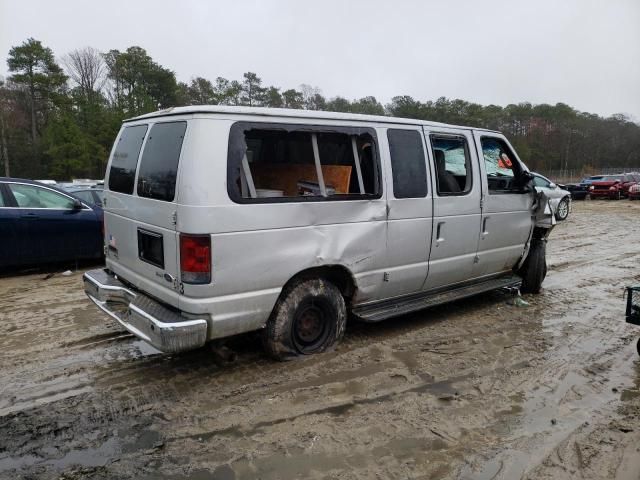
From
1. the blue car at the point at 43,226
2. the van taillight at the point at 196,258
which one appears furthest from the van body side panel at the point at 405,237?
the blue car at the point at 43,226

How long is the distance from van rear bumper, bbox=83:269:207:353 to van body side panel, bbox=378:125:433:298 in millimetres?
2008

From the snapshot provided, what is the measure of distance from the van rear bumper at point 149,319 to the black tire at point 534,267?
4714 mm

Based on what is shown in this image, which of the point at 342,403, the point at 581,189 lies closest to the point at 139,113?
the point at 581,189

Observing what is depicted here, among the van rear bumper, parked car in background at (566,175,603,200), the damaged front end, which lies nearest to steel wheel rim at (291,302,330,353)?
the van rear bumper

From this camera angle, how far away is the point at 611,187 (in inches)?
1012

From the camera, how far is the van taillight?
134 inches

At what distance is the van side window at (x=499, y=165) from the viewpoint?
5.58 metres

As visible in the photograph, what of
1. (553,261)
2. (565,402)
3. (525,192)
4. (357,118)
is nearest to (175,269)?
(357,118)

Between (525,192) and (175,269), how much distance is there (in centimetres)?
450

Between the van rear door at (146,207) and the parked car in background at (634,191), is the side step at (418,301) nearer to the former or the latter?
the van rear door at (146,207)

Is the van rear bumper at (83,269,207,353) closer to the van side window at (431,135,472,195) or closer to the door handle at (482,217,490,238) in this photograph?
the van side window at (431,135,472,195)

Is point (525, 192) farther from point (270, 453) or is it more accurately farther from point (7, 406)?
point (7, 406)

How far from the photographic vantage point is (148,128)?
4117 mm

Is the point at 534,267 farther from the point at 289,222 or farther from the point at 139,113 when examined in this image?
the point at 139,113
